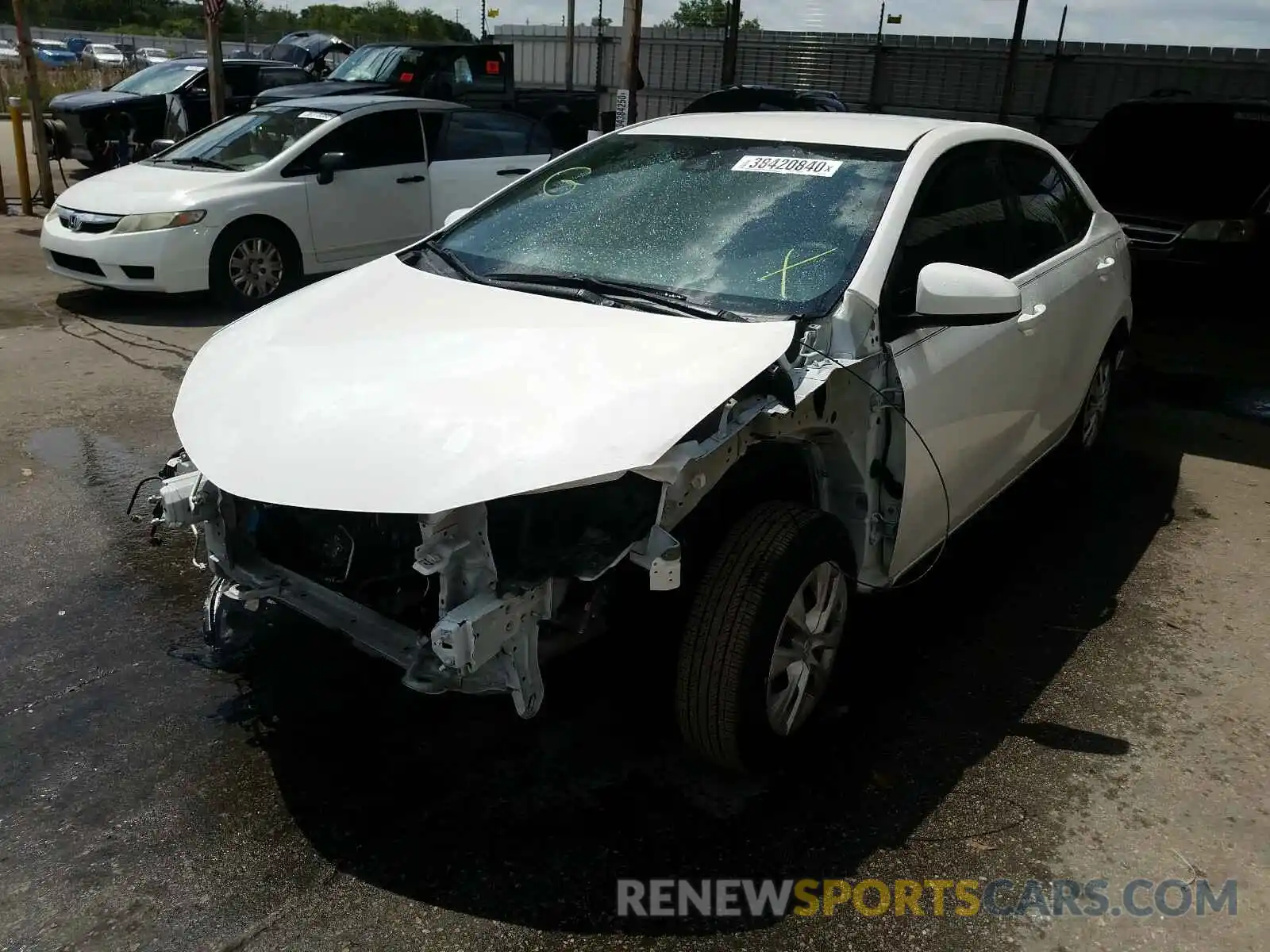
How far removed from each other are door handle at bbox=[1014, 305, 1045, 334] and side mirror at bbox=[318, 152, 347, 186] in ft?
19.5

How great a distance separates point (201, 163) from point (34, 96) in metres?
3.90

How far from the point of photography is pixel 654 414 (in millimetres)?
2490

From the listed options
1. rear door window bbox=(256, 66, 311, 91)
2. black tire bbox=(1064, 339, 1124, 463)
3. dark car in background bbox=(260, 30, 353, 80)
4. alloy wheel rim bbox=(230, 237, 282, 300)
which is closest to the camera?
black tire bbox=(1064, 339, 1124, 463)

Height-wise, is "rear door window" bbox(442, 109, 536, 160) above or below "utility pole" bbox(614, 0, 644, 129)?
below

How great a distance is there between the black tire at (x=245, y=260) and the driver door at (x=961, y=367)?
5736mm

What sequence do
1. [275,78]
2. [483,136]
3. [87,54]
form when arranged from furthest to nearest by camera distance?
[87,54]
[275,78]
[483,136]

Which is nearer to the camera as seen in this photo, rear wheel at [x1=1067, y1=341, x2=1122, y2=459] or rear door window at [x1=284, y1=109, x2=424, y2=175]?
rear wheel at [x1=1067, y1=341, x2=1122, y2=459]

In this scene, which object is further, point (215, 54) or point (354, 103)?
point (215, 54)

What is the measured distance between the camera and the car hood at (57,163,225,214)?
25.2 ft

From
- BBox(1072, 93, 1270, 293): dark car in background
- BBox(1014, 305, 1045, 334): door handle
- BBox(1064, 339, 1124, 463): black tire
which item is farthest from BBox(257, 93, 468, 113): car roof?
BBox(1014, 305, 1045, 334): door handle

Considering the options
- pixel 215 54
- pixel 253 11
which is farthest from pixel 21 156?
pixel 253 11

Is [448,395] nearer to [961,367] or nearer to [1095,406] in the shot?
[961,367]

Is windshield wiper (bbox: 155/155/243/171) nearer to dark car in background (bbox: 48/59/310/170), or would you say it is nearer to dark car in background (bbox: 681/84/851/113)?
dark car in background (bbox: 48/59/310/170)

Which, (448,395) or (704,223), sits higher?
(704,223)
